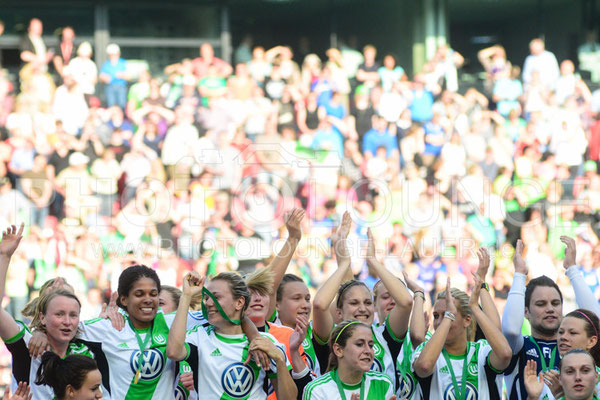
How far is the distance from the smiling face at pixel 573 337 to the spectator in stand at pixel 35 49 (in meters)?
10.3

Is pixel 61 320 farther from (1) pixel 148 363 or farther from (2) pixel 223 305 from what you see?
(2) pixel 223 305

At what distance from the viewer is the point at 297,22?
17641 mm

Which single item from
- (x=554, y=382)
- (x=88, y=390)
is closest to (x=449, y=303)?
(x=554, y=382)

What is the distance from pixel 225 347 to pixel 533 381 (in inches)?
68.8

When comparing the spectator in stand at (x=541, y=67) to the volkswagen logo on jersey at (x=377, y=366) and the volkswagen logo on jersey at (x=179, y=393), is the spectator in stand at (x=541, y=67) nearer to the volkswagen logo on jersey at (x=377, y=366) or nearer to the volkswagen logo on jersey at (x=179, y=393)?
the volkswagen logo on jersey at (x=377, y=366)

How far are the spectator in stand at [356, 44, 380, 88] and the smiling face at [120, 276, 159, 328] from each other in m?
10.4

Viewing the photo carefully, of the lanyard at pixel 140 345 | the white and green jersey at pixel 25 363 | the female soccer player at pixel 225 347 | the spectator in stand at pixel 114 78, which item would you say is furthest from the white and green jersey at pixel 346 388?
the spectator in stand at pixel 114 78

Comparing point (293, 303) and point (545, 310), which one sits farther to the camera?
point (293, 303)

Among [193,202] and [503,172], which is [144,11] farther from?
[503,172]

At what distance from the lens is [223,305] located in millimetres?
5473

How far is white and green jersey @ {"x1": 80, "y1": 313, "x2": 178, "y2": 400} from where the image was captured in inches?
218

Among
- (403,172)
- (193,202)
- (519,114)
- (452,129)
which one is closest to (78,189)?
(193,202)

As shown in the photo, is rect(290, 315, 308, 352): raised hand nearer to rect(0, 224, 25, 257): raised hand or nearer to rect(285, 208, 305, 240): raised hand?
rect(285, 208, 305, 240): raised hand

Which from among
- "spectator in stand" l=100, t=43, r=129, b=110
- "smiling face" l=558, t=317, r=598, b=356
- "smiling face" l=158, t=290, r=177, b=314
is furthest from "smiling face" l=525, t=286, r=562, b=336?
"spectator in stand" l=100, t=43, r=129, b=110
